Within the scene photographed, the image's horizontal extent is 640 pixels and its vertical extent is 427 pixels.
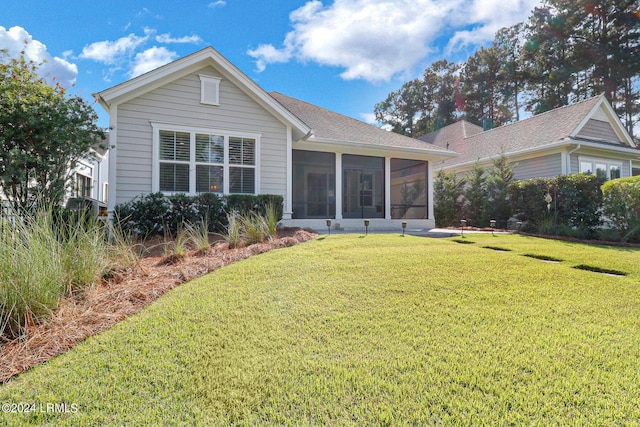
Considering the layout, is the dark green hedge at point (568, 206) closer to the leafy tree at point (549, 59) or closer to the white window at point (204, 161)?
the white window at point (204, 161)

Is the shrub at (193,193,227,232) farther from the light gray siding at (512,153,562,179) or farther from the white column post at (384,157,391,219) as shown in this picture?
the light gray siding at (512,153,562,179)

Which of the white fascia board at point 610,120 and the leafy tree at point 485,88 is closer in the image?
the white fascia board at point 610,120

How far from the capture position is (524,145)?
14.0 metres

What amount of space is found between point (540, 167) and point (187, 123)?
46.6 ft

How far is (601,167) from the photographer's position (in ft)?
44.8

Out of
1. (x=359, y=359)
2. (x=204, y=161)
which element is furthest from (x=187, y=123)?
(x=359, y=359)

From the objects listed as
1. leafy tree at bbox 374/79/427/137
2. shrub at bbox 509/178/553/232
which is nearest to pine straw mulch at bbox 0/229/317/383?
shrub at bbox 509/178/553/232

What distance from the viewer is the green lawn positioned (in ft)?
5.39

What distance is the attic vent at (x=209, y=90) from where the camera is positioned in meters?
8.61

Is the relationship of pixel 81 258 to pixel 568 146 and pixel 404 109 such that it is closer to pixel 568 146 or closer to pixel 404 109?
pixel 568 146

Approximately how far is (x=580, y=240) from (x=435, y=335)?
8.31 m

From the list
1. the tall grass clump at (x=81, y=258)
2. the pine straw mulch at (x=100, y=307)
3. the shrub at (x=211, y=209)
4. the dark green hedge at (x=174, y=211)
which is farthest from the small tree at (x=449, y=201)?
the tall grass clump at (x=81, y=258)

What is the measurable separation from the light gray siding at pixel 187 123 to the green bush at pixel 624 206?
9099 mm

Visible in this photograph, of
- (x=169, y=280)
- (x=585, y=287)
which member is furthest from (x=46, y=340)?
(x=585, y=287)
